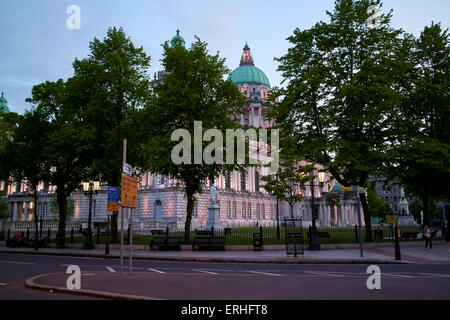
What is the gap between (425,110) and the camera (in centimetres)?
3136

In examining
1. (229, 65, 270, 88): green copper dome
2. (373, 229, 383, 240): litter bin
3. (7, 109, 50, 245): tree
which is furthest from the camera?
(229, 65, 270, 88): green copper dome

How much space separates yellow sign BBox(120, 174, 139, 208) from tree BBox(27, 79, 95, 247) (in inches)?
675

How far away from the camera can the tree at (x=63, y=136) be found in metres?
29.2

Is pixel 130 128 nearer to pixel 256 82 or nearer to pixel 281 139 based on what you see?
pixel 281 139

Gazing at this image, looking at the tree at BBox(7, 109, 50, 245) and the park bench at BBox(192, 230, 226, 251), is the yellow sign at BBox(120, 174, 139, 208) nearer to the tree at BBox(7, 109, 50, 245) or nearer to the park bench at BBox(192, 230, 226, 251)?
the park bench at BBox(192, 230, 226, 251)

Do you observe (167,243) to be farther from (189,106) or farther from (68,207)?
(68,207)

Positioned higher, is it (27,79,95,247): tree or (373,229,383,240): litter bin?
(27,79,95,247): tree

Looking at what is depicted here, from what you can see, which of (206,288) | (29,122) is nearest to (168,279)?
(206,288)

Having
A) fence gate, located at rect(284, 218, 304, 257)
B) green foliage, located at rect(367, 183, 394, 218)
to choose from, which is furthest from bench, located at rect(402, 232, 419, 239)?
green foliage, located at rect(367, 183, 394, 218)

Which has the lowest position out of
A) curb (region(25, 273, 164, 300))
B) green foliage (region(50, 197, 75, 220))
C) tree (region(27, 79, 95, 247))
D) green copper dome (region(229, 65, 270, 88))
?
curb (region(25, 273, 164, 300))

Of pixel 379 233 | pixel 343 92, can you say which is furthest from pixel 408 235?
pixel 343 92

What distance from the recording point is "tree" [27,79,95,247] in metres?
29.2

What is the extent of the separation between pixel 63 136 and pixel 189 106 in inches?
404
